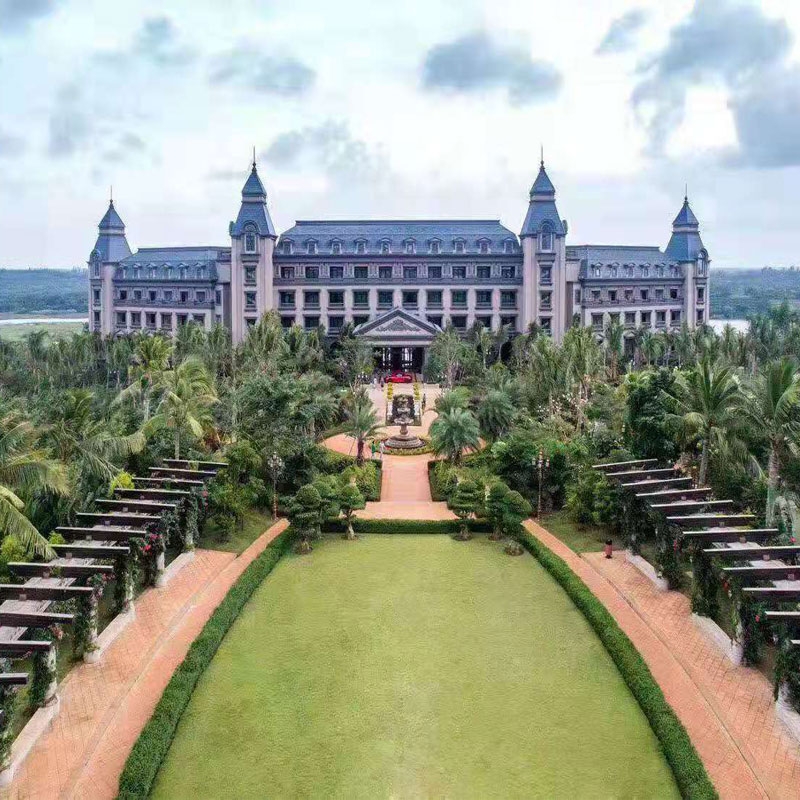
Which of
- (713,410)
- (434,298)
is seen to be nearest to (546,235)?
(434,298)

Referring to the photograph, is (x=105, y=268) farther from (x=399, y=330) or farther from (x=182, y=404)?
(x=182, y=404)

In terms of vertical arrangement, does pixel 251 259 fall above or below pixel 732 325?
above

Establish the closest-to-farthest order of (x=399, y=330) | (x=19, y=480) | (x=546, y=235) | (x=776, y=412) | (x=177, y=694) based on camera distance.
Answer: (x=177, y=694) → (x=19, y=480) → (x=776, y=412) → (x=399, y=330) → (x=546, y=235)

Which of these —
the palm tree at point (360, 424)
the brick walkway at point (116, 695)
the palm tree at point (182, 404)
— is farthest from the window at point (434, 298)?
the brick walkway at point (116, 695)

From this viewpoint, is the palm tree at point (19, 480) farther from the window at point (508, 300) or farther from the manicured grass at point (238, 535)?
the window at point (508, 300)

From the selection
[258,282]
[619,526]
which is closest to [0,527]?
[619,526]

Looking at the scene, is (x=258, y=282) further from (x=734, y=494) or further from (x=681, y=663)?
(x=681, y=663)

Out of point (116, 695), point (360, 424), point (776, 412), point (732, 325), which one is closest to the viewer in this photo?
point (116, 695)
